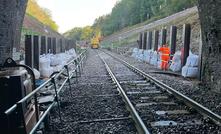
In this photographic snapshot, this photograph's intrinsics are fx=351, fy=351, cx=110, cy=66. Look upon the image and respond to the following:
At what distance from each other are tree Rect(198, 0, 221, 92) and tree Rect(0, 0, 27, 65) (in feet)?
16.8

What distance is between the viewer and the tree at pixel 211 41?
30.4 ft

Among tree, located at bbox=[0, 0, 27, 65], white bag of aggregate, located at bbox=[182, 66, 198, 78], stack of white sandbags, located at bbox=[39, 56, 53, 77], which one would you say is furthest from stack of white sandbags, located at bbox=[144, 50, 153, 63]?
tree, located at bbox=[0, 0, 27, 65]

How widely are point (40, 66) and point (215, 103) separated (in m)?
7.95

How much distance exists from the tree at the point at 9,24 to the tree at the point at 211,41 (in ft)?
16.8

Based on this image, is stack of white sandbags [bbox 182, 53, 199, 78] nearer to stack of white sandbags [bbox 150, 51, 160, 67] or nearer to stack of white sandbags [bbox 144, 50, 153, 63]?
stack of white sandbags [bbox 150, 51, 160, 67]

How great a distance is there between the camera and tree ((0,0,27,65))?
789 centimetres

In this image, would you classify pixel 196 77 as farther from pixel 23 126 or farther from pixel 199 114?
pixel 23 126

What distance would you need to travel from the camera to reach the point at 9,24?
8453mm

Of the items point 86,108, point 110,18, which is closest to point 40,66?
point 86,108

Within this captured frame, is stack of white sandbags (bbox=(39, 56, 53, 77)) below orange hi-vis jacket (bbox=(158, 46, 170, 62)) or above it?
below

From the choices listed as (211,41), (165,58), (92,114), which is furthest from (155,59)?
(92,114)

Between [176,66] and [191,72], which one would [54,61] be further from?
[191,72]

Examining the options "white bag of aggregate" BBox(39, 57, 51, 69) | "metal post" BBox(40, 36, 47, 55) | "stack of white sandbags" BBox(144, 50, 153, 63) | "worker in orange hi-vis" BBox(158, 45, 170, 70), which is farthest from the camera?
"stack of white sandbags" BBox(144, 50, 153, 63)

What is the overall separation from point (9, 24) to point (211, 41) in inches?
214
